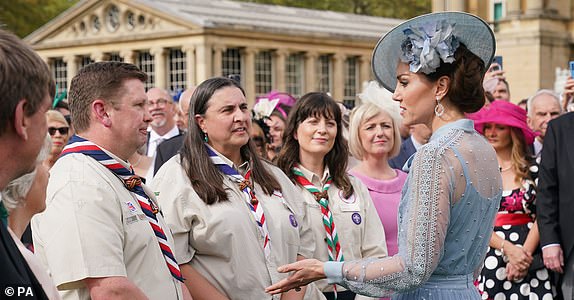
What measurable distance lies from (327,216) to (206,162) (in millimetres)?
1255

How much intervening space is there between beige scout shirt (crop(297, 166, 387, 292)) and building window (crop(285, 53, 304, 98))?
1590 inches

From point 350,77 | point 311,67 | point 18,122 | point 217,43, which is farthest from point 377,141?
point 350,77

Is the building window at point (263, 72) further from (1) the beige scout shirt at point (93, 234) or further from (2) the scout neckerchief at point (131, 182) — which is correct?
(1) the beige scout shirt at point (93, 234)

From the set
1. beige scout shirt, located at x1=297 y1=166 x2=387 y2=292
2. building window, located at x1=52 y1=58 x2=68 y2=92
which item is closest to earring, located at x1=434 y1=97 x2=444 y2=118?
beige scout shirt, located at x1=297 y1=166 x2=387 y2=292

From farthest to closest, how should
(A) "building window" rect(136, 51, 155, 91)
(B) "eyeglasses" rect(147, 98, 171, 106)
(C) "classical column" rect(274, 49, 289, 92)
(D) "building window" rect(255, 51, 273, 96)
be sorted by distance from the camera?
(A) "building window" rect(136, 51, 155, 91) < (C) "classical column" rect(274, 49, 289, 92) < (D) "building window" rect(255, 51, 273, 96) < (B) "eyeglasses" rect(147, 98, 171, 106)

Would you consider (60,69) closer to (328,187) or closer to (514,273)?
(514,273)

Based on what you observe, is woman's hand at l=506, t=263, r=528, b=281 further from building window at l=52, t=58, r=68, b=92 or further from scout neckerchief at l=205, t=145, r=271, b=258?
building window at l=52, t=58, r=68, b=92

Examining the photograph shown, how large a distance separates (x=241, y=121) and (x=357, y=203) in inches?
52.4

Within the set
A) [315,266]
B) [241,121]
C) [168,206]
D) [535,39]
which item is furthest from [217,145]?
[535,39]

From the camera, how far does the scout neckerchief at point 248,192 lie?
216 inches

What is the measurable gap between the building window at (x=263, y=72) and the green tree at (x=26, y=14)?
12.0 meters

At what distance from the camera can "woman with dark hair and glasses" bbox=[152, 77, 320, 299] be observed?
211 inches

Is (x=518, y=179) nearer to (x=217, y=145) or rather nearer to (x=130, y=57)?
(x=217, y=145)

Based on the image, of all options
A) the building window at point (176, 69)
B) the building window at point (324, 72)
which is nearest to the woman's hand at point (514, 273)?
the building window at point (176, 69)
